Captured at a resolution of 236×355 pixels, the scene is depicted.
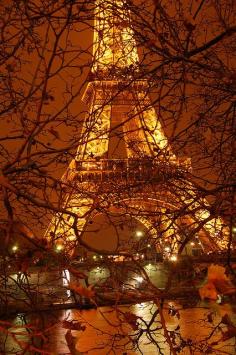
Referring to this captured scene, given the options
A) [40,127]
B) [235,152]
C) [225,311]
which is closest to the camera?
[225,311]

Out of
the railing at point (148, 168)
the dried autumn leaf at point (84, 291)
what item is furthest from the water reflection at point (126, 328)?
the railing at point (148, 168)

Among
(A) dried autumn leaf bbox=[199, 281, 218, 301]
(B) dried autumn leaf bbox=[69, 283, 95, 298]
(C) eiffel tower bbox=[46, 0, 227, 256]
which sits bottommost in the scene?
(A) dried autumn leaf bbox=[199, 281, 218, 301]

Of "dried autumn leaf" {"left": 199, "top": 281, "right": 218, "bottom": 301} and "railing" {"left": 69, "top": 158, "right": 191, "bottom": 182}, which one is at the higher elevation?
"railing" {"left": 69, "top": 158, "right": 191, "bottom": 182}

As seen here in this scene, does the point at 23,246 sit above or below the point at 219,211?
below

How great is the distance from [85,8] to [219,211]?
1.66m

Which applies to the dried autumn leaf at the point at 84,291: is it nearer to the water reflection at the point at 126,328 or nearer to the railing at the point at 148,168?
the water reflection at the point at 126,328

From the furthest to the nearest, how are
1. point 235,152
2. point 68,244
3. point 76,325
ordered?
point 235,152 → point 68,244 → point 76,325

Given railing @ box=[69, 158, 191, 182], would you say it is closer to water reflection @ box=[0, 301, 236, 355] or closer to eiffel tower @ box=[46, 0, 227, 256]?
eiffel tower @ box=[46, 0, 227, 256]

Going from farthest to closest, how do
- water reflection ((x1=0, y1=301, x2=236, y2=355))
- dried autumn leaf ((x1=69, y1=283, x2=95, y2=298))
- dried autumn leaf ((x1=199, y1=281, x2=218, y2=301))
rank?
water reflection ((x1=0, y1=301, x2=236, y2=355))
dried autumn leaf ((x1=69, y1=283, x2=95, y2=298))
dried autumn leaf ((x1=199, y1=281, x2=218, y2=301))

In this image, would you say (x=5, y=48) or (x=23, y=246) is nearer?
(x=23, y=246)

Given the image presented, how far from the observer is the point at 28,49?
4.39 meters

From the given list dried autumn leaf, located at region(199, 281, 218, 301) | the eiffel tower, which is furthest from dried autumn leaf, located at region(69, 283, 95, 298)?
the eiffel tower

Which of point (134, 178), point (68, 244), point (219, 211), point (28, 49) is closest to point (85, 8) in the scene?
point (28, 49)

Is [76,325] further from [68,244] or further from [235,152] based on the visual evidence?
[235,152]
